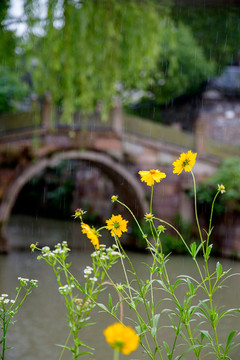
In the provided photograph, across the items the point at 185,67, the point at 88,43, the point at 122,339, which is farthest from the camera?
the point at 185,67

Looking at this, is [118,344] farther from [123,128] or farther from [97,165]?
[97,165]

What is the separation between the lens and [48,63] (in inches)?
204

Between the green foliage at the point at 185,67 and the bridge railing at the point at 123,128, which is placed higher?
the green foliage at the point at 185,67

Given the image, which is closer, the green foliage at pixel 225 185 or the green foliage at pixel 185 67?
the green foliage at pixel 225 185

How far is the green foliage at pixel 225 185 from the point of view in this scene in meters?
7.79

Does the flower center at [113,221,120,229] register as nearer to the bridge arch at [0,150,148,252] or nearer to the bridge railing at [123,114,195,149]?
the bridge arch at [0,150,148,252]

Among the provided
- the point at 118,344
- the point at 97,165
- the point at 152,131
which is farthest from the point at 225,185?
the point at 118,344

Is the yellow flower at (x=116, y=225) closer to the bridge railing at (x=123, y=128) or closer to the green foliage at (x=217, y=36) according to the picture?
the bridge railing at (x=123, y=128)

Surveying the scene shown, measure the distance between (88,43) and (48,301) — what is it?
289 cm

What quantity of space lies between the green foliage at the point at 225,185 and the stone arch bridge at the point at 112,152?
34 cm

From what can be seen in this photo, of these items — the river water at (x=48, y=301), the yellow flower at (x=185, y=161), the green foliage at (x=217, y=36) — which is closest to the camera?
the yellow flower at (x=185, y=161)

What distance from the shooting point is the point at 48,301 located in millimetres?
5051

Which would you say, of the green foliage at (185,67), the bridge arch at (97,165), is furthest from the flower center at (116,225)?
the green foliage at (185,67)

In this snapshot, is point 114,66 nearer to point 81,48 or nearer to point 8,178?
point 81,48
